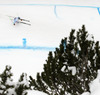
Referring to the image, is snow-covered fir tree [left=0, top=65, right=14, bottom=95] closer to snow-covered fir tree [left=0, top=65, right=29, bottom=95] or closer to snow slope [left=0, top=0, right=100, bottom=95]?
snow-covered fir tree [left=0, top=65, right=29, bottom=95]

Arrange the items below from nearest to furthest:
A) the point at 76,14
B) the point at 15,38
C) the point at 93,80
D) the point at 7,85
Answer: the point at 7,85
the point at 93,80
the point at 15,38
the point at 76,14

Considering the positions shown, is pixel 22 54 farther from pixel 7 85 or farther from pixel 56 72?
pixel 7 85

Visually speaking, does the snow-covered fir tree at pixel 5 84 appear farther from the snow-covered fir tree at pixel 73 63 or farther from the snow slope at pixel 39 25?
the snow slope at pixel 39 25

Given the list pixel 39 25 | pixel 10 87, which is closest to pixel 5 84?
pixel 10 87

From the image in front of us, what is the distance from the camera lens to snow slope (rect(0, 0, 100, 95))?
22.1ft

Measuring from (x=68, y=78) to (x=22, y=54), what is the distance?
13.6ft

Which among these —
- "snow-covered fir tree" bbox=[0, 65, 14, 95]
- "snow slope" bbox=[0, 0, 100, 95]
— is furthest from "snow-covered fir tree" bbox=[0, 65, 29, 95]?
"snow slope" bbox=[0, 0, 100, 95]

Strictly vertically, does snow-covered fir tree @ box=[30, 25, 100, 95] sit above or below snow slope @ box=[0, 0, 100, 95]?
below

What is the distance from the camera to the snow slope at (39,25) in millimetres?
6723

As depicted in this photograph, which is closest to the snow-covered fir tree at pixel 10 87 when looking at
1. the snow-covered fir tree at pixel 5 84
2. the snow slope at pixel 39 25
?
the snow-covered fir tree at pixel 5 84

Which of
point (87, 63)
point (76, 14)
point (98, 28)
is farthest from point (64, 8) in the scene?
point (87, 63)

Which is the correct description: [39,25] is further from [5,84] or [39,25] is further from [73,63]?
[5,84]

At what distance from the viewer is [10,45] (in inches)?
289

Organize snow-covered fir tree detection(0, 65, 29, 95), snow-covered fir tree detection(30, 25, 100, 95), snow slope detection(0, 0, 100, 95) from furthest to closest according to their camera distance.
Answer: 1. snow slope detection(0, 0, 100, 95)
2. snow-covered fir tree detection(30, 25, 100, 95)
3. snow-covered fir tree detection(0, 65, 29, 95)
